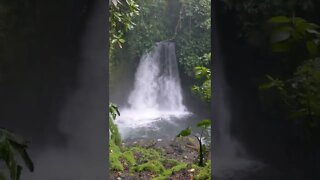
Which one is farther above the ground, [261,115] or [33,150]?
[261,115]

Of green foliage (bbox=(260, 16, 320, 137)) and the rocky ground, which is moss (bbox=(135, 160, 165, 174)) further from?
green foliage (bbox=(260, 16, 320, 137))

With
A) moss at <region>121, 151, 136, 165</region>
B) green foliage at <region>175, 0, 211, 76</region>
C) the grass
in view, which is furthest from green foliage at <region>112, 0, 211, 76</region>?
moss at <region>121, 151, 136, 165</region>

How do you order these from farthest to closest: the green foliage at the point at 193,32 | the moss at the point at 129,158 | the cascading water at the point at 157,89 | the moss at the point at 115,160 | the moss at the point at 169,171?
the cascading water at the point at 157,89
the green foliage at the point at 193,32
the moss at the point at 129,158
the moss at the point at 115,160
the moss at the point at 169,171

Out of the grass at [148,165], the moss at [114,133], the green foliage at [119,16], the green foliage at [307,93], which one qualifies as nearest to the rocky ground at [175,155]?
the grass at [148,165]

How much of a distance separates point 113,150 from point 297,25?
363 centimetres

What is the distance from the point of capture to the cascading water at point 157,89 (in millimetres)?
8320

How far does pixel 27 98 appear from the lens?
2.26 m

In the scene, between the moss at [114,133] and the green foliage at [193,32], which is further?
the green foliage at [193,32]

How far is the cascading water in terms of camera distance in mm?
8320

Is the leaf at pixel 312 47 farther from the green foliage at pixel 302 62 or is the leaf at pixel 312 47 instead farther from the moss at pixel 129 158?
the moss at pixel 129 158

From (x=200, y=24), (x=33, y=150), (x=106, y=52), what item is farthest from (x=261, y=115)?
(x=200, y=24)

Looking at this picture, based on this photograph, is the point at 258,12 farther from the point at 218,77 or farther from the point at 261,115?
the point at 261,115

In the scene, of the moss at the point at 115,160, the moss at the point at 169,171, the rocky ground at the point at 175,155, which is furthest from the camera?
the moss at the point at 115,160

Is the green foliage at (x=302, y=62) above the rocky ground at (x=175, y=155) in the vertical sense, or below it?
above
